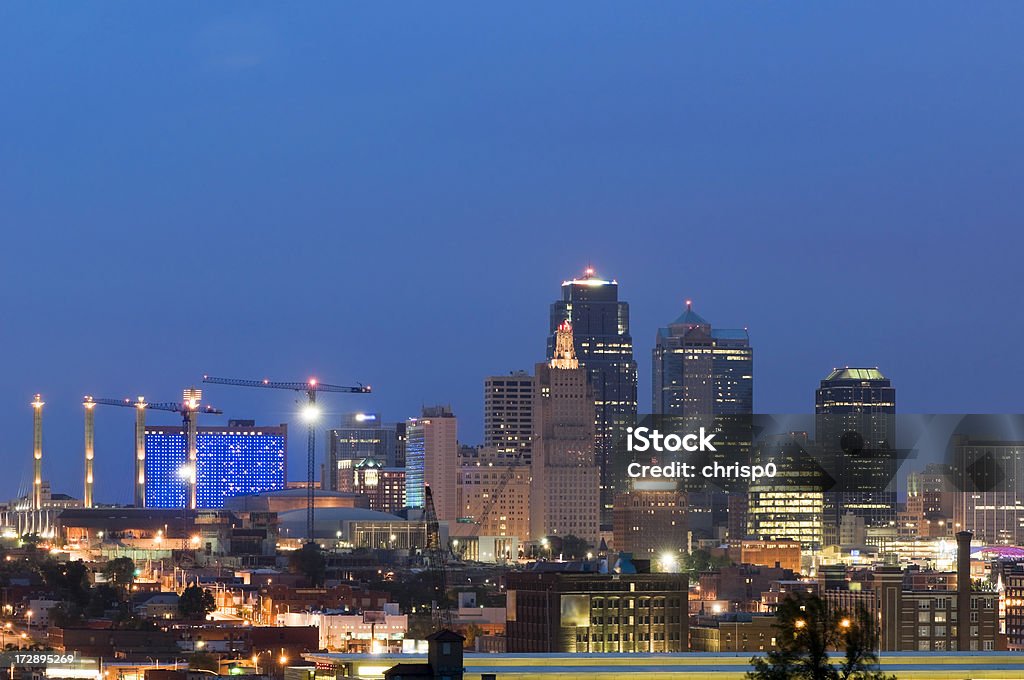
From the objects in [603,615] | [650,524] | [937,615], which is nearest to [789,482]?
[650,524]

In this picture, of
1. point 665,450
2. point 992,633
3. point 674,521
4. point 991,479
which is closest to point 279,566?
point 674,521

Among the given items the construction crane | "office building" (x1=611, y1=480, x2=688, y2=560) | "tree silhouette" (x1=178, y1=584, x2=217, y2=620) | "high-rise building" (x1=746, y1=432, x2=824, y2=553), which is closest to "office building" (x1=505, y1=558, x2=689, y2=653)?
"high-rise building" (x1=746, y1=432, x2=824, y2=553)

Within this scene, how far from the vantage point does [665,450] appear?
85812 millimetres

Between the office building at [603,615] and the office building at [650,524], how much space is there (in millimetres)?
92709

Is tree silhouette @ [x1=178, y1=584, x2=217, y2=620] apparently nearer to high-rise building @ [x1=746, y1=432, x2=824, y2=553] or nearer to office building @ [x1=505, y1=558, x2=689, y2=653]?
high-rise building @ [x1=746, y1=432, x2=824, y2=553]

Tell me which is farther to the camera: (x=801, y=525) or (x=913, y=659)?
(x=801, y=525)

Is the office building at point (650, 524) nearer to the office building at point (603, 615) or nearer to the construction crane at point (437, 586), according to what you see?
the construction crane at point (437, 586)

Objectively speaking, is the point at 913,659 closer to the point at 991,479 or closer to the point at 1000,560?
the point at 991,479

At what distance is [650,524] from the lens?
193 metres

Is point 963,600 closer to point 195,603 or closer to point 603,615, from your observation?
point 603,615

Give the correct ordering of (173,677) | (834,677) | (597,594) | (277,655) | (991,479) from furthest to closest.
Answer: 1. (991,479)
2. (277,655)
3. (597,594)
4. (173,677)
5. (834,677)

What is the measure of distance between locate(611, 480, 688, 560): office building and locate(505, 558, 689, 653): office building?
9271 centimetres

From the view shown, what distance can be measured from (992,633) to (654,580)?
1605 centimetres

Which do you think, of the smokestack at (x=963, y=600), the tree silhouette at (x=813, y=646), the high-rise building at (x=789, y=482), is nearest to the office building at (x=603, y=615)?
the high-rise building at (x=789, y=482)
